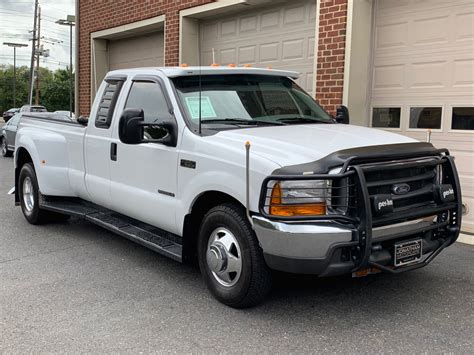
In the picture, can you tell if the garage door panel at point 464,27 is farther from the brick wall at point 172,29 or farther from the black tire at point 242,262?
the black tire at point 242,262

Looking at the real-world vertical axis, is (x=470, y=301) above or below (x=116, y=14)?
below

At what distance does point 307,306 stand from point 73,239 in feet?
11.0

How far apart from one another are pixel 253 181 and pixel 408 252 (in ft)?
4.17

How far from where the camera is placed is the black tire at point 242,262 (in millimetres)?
3883

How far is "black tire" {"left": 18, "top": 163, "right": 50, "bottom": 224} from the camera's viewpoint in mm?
6848

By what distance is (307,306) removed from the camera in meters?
4.28

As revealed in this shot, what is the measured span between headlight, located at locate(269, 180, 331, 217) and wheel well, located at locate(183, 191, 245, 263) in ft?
2.63

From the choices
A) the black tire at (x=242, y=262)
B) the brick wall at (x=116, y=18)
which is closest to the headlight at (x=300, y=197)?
the black tire at (x=242, y=262)

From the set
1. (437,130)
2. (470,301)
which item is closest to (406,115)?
(437,130)

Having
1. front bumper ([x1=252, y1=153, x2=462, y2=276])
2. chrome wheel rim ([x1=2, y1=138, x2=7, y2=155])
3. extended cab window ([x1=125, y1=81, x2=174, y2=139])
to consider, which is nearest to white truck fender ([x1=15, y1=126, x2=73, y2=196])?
extended cab window ([x1=125, y1=81, x2=174, y2=139])

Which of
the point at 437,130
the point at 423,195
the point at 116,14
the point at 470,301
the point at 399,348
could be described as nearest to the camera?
the point at 399,348

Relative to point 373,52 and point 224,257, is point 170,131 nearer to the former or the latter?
point 224,257

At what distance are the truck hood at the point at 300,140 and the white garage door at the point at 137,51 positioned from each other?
25.9ft

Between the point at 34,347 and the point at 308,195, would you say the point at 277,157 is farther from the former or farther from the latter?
the point at 34,347
